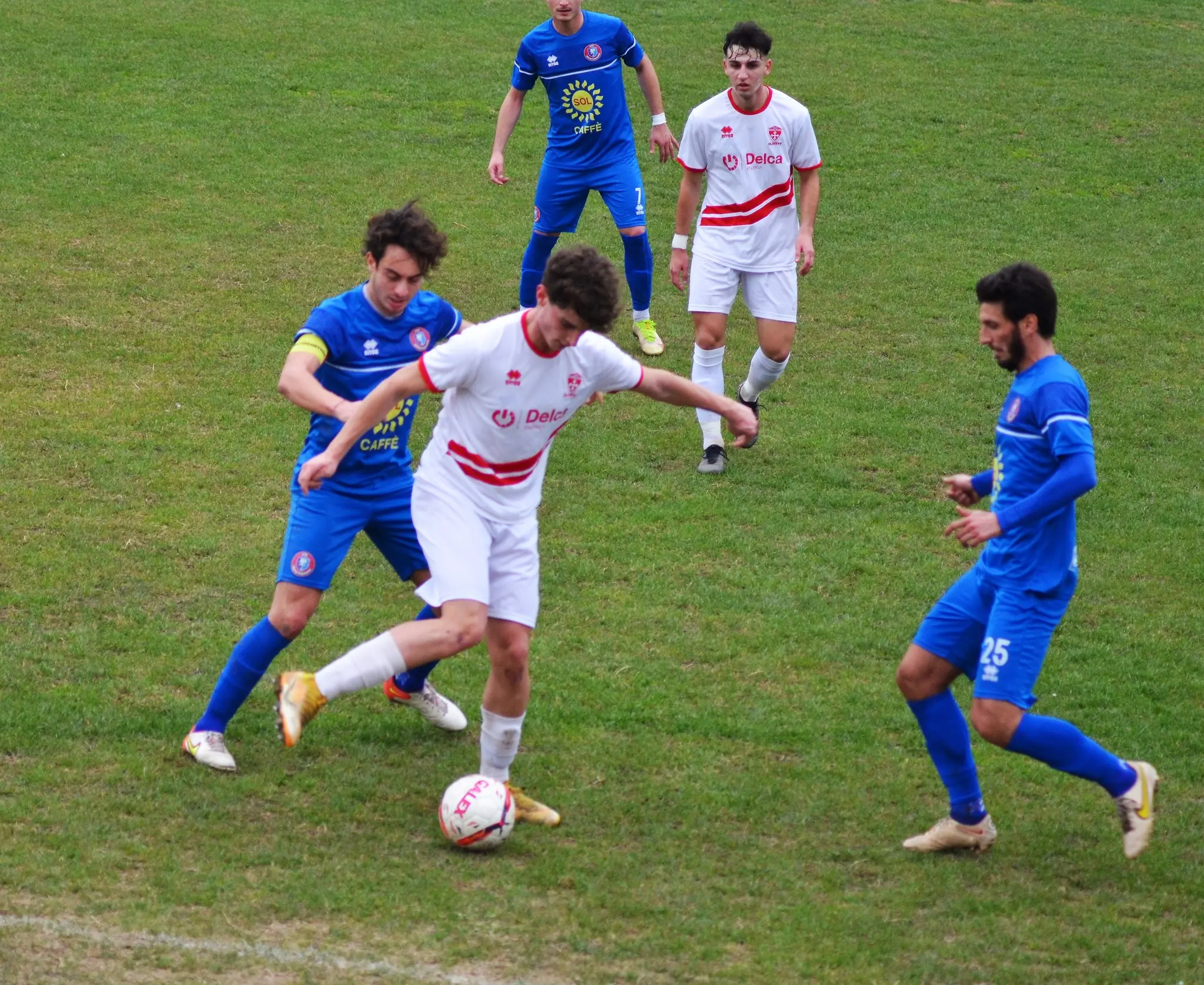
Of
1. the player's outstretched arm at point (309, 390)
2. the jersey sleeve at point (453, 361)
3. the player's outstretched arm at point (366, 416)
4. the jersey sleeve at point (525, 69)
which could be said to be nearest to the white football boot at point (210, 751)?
the player's outstretched arm at point (366, 416)

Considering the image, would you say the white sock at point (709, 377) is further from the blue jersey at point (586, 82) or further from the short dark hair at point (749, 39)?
the blue jersey at point (586, 82)

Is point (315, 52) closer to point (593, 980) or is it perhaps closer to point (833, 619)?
point (833, 619)

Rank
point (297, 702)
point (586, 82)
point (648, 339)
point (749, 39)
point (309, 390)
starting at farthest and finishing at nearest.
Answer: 1. point (648, 339)
2. point (586, 82)
3. point (749, 39)
4. point (309, 390)
5. point (297, 702)

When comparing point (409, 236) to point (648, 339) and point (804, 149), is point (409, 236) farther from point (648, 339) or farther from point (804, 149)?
point (648, 339)

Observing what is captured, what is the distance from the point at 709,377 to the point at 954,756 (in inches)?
184

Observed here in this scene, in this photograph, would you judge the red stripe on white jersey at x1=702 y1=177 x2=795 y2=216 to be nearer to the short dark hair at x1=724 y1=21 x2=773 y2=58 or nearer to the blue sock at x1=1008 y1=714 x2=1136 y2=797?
the short dark hair at x1=724 y1=21 x2=773 y2=58

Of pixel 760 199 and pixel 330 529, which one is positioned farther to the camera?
pixel 760 199

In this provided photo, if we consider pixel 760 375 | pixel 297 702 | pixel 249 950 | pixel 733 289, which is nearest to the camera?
pixel 249 950

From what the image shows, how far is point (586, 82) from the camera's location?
11.1m

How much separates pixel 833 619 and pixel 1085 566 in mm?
1814

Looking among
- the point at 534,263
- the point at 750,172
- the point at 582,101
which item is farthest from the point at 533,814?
the point at 582,101

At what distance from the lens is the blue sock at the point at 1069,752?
532cm

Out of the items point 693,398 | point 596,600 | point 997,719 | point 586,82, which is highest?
point 586,82

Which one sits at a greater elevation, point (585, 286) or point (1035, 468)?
point (585, 286)
